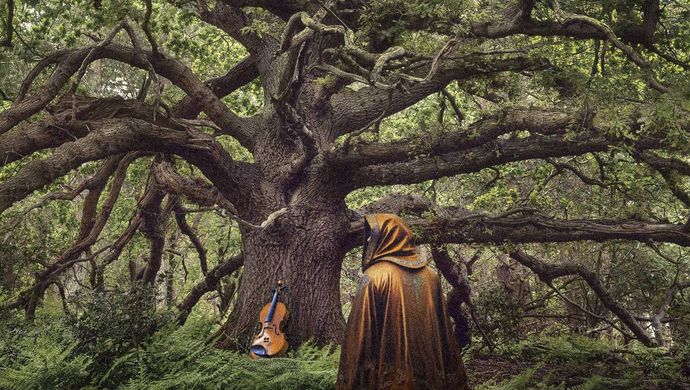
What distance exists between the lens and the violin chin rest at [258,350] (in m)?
9.88

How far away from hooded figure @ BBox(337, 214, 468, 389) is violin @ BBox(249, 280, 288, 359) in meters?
4.70

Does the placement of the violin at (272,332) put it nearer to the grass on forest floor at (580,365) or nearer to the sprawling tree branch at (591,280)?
the grass on forest floor at (580,365)

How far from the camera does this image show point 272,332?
10.2 m

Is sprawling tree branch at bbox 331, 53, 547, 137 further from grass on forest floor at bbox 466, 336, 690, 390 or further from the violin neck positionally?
grass on forest floor at bbox 466, 336, 690, 390

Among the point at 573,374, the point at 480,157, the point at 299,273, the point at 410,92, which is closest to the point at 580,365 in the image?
the point at 573,374

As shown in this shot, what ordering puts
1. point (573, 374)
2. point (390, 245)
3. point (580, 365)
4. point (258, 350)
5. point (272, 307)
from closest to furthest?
1. point (390, 245)
2. point (258, 350)
3. point (573, 374)
4. point (272, 307)
5. point (580, 365)

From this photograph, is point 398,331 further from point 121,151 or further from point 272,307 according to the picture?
point 121,151

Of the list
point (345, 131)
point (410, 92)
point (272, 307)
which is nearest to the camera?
point (272, 307)

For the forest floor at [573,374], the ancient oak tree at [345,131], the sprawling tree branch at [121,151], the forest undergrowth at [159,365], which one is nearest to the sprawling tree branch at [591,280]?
the ancient oak tree at [345,131]

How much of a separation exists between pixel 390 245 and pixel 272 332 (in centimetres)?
511

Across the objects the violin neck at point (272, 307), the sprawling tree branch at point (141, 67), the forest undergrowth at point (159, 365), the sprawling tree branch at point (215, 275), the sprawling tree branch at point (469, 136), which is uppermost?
the sprawling tree branch at point (141, 67)

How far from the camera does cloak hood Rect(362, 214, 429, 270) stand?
5.52 m

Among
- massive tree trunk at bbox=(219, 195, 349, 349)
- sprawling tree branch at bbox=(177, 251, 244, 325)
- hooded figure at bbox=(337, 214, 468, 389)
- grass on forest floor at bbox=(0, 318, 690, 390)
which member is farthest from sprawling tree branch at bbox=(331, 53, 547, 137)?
hooded figure at bbox=(337, 214, 468, 389)

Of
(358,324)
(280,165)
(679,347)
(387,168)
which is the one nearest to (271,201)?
(280,165)
